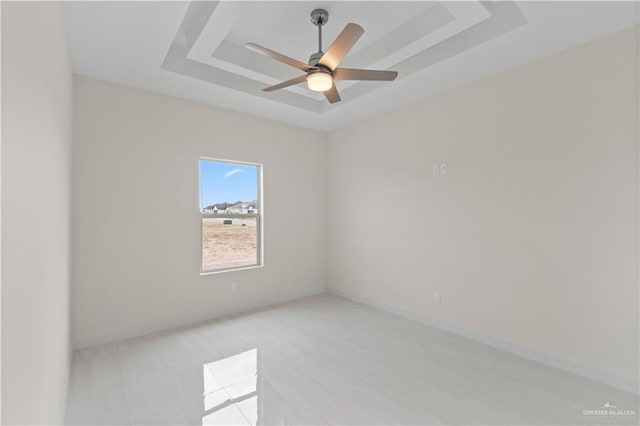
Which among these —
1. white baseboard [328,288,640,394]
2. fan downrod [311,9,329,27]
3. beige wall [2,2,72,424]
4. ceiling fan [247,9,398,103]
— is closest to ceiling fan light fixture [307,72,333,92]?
ceiling fan [247,9,398,103]

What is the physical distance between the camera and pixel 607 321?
91.4 inches

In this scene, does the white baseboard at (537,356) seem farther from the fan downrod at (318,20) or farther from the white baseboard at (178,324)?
the fan downrod at (318,20)

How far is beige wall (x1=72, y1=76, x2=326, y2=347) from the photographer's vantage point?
9.53ft

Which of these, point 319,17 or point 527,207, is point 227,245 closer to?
point 319,17

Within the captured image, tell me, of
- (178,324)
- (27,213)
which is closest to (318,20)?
(27,213)

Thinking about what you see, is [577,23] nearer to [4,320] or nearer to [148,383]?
[4,320]

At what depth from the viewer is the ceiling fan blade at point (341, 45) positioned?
184 cm

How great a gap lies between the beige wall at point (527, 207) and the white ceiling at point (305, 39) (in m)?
0.33

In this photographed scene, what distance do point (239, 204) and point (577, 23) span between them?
3.81 meters

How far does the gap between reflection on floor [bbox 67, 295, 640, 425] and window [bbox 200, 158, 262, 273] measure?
0.99m

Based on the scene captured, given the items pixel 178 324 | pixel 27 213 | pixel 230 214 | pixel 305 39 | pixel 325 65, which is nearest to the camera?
pixel 27 213

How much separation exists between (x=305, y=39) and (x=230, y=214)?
7.52 ft

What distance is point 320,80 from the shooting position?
89.4 inches

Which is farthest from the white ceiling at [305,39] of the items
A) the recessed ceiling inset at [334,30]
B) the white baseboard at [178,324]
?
the white baseboard at [178,324]
